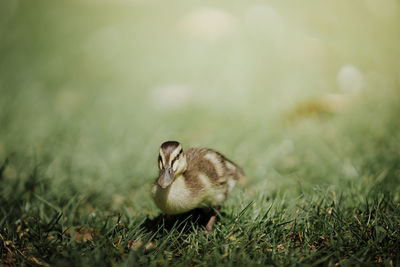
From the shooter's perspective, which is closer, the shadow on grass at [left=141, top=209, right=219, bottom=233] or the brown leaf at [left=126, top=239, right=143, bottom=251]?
the brown leaf at [left=126, top=239, right=143, bottom=251]

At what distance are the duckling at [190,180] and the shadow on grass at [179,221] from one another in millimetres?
104

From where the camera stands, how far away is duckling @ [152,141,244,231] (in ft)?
6.22


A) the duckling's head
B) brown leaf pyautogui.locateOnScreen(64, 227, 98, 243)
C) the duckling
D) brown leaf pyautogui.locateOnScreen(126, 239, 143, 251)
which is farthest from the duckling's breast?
brown leaf pyautogui.locateOnScreen(64, 227, 98, 243)

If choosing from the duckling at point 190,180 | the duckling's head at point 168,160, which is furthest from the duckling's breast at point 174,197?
the duckling's head at point 168,160

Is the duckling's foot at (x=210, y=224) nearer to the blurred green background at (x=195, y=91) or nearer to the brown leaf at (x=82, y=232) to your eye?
the blurred green background at (x=195, y=91)

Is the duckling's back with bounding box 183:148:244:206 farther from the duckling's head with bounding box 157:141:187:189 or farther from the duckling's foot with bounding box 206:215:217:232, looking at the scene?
the duckling's head with bounding box 157:141:187:189

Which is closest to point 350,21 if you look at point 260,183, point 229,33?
point 229,33

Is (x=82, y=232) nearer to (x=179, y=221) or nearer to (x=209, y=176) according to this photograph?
(x=179, y=221)

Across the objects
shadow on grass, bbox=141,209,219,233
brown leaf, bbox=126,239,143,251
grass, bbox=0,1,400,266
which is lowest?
shadow on grass, bbox=141,209,219,233

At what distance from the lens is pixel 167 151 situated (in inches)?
74.1

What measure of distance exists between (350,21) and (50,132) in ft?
13.9

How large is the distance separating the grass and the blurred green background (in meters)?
0.02

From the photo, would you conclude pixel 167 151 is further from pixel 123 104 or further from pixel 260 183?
pixel 123 104

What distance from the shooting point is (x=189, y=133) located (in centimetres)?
419
